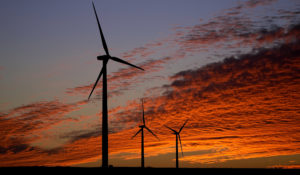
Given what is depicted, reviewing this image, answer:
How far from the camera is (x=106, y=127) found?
50938mm

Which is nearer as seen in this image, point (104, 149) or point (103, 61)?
point (104, 149)

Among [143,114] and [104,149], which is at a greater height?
[143,114]

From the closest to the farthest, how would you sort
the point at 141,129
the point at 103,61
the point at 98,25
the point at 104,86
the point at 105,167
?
1. the point at 105,167
2. the point at 104,86
3. the point at 103,61
4. the point at 98,25
5. the point at 141,129

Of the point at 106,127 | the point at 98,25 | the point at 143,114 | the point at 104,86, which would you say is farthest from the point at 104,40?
the point at 143,114

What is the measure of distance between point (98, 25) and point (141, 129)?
57.3 meters

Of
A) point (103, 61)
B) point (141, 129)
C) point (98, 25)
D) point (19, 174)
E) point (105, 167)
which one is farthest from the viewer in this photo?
point (141, 129)

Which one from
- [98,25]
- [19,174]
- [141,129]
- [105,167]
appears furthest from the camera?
[141,129]

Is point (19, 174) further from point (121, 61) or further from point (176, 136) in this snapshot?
point (176, 136)

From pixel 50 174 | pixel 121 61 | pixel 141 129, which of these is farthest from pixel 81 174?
pixel 121 61

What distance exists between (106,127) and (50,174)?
43.8 m

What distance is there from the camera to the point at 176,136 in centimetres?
Result: 12006

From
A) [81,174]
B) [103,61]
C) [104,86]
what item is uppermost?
[103,61]

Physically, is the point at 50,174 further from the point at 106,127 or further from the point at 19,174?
the point at 106,127

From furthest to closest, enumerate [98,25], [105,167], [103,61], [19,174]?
[19,174]
[98,25]
[103,61]
[105,167]
